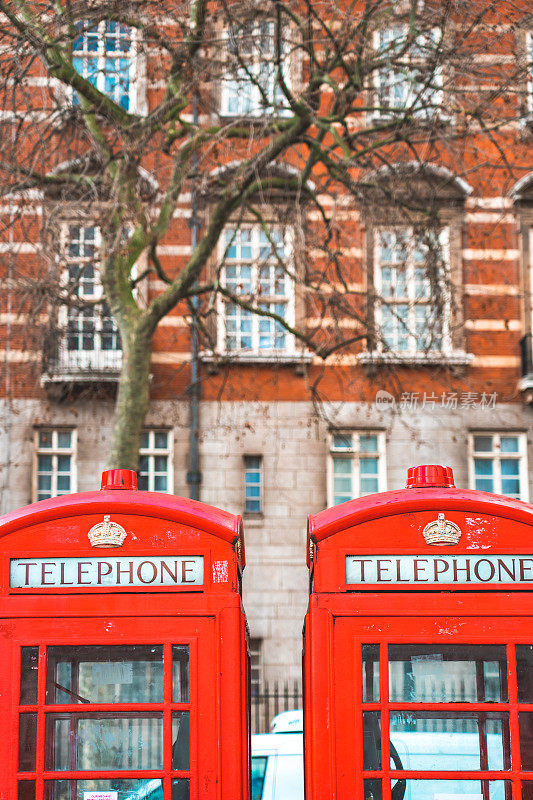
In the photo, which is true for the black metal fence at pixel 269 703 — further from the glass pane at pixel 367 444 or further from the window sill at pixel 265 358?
the window sill at pixel 265 358

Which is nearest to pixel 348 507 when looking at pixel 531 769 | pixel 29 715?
pixel 531 769

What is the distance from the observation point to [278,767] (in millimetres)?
7273

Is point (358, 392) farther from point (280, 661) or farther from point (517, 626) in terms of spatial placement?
point (517, 626)

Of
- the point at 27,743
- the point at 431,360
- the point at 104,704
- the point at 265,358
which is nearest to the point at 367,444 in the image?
the point at 431,360

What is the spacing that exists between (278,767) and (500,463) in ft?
35.1

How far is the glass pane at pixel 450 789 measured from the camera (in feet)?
16.5

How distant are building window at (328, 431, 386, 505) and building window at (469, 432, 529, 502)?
1596 mm

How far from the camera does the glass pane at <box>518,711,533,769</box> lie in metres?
4.96

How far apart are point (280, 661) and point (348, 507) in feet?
37.2

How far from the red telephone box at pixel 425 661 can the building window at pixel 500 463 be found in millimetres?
11980

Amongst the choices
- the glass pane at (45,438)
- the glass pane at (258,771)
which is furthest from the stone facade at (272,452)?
the glass pane at (258,771)

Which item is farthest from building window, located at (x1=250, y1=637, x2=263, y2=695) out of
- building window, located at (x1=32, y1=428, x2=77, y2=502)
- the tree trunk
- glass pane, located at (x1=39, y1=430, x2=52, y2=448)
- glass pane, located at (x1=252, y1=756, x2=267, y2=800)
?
glass pane, located at (x1=252, y1=756, x2=267, y2=800)

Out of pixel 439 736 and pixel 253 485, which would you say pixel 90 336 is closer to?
pixel 253 485

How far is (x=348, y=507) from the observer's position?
5340mm
